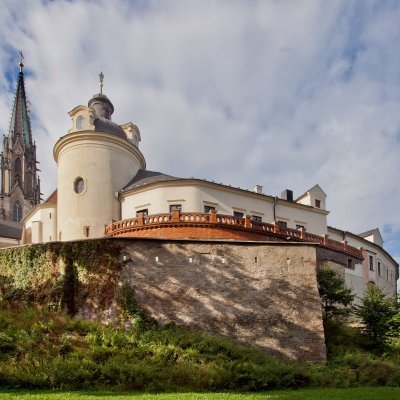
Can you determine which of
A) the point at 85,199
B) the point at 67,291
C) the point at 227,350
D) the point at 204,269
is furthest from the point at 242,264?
the point at 85,199

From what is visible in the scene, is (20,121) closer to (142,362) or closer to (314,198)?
(314,198)

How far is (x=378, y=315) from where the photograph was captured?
1072 inches

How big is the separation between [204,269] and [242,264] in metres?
2.12

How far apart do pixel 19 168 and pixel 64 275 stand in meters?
82.6

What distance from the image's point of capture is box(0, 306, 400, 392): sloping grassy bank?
16.5 m

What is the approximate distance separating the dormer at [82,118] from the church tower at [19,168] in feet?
202

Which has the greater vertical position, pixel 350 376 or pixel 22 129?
pixel 22 129

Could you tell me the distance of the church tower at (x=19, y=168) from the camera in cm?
9225

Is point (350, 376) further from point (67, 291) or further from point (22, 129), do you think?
point (22, 129)

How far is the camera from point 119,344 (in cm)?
1922

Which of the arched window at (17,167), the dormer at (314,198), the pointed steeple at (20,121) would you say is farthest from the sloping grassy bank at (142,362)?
the pointed steeple at (20,121)

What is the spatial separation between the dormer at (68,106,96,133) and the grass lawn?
24.1 meters

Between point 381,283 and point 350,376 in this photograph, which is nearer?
point 350,376

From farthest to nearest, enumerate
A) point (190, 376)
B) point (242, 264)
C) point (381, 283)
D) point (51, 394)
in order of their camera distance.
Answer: point (381, 283) → point (242, 264) → point (190, 376) → point (51, 394)
